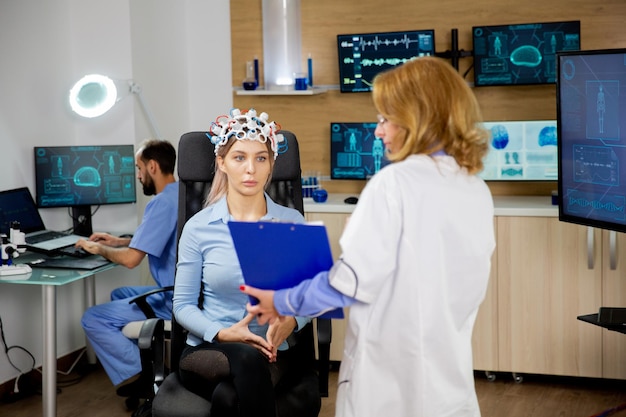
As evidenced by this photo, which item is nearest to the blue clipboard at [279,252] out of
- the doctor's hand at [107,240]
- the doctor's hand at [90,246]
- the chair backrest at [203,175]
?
the chair backrest at [203,175]

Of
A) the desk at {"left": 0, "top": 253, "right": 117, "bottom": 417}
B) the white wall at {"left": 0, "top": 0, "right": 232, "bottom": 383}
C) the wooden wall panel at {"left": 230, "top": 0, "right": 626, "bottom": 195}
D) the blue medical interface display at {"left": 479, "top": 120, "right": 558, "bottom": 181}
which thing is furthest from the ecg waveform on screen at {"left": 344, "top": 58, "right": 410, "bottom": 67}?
the desk at {"left": 0, "top": 253, "right": 117, "bottom": 417}

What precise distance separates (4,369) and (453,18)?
9.05ft

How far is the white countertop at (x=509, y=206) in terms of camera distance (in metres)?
3.83

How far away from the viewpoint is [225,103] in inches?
185

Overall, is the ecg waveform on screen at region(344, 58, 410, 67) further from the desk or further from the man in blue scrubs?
the desk

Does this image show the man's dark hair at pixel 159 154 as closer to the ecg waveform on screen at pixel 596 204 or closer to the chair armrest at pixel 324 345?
the chair armrest at pixel 324 345

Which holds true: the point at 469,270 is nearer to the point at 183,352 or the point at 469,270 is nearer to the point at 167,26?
the point at 183,352

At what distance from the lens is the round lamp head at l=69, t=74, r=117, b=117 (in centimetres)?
390

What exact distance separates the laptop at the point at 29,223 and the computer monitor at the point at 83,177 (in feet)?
0.37

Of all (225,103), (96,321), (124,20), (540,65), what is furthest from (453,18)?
(96,321)

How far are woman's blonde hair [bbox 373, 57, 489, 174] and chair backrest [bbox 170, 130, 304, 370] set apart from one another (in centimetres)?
106

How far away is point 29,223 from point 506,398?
2.36 meters

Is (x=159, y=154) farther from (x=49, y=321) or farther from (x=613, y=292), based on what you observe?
(x=613, y=292)

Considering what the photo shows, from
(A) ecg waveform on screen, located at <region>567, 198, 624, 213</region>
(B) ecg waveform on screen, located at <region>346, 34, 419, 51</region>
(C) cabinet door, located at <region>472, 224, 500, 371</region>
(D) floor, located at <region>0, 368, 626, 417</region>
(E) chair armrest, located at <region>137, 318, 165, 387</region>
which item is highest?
(B) ecg waveform on screen, located at <region>346, 34, 419, 51</region>
